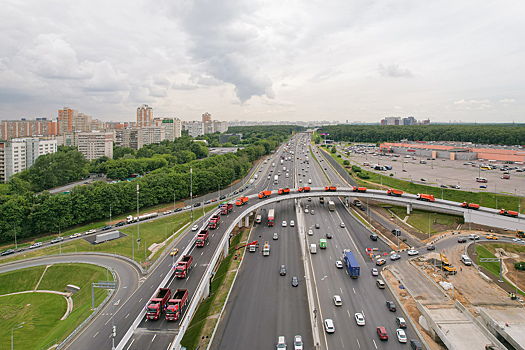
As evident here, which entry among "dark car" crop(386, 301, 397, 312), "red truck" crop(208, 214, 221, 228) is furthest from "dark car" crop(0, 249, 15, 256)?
"dark car" crop(386, 301, 397, 312)

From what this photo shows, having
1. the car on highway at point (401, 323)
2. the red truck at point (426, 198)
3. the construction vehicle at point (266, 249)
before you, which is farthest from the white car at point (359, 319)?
the red truck at point (426, 198)

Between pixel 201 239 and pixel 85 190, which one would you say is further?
pixel 85 190

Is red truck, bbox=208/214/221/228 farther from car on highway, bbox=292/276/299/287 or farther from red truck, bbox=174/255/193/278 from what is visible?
car on highway, bbox=292/276/299/287

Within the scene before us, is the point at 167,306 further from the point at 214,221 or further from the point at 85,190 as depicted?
the point at 85,190

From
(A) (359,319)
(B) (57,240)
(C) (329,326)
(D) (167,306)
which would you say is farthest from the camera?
(B) (57,240)

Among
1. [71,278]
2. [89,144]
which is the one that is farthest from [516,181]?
[89,144]

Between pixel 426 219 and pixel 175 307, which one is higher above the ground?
pixel 426 219

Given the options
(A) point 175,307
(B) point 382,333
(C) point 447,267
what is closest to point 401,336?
(B) point 382,333
